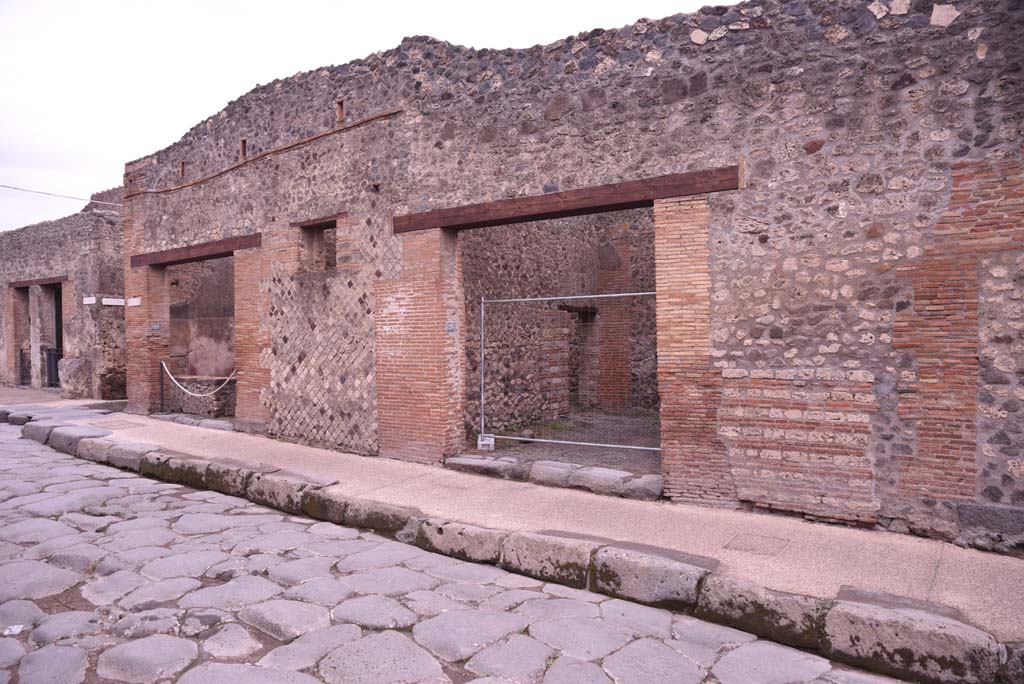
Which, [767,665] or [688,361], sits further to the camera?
[688,361]

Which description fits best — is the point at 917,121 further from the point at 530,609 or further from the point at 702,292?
the point at 530,609

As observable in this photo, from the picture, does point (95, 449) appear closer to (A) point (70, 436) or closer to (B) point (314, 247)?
(A) point (70, 436)

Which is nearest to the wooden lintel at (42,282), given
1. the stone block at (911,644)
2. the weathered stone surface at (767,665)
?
the weathered stone surface at (767,665)

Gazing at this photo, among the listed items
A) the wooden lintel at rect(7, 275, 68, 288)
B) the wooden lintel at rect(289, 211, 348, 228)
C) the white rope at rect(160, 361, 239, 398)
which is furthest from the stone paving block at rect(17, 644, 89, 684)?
the wooden lintel at rect(7, 275, 68, 288)

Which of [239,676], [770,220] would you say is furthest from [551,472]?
[239,676]

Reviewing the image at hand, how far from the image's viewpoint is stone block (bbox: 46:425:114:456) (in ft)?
27.3

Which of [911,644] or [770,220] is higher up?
[770,220]

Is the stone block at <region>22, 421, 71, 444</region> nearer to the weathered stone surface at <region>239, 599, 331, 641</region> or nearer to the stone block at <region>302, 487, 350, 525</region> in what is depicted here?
the stone block at <region>302, 487, 350, 525</region>

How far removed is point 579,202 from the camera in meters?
6.23

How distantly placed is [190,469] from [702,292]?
528 centimetres

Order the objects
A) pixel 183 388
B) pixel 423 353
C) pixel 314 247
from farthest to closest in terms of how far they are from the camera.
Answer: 1. pixel 183 388
2. pixel 314 247
3. pixel 423 353

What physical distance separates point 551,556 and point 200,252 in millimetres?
8234

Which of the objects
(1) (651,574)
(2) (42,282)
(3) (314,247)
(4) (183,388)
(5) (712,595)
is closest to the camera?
(5) (712,595)

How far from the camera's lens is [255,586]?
3965 mm
